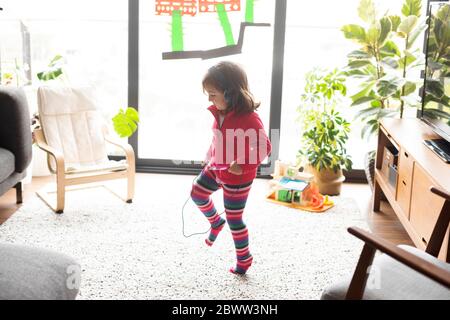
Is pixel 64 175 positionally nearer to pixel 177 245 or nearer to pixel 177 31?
pixel 177 245

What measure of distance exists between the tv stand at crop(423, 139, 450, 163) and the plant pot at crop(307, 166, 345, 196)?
1039 millimetres

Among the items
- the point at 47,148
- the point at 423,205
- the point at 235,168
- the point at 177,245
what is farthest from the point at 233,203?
the point at 47,148

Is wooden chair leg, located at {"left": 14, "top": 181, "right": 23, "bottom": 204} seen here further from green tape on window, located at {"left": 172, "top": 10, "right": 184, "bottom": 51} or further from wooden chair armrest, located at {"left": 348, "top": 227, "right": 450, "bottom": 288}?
wooden chair armrest, located at {"left": 348, "top": 227, "right": 450, "bottom": 288}

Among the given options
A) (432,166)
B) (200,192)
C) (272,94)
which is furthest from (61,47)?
(432,166)

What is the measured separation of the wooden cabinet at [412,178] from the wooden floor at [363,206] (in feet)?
0.36

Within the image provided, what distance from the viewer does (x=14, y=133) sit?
3547mm

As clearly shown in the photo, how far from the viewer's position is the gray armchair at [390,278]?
1.58 m

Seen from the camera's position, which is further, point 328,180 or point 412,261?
point 328,180

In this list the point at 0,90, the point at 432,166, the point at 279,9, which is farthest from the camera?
the point at 279,9

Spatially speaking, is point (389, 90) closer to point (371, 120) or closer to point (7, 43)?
point (371, 120)

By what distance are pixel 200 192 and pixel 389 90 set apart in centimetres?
173

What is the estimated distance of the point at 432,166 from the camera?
9.00 feet

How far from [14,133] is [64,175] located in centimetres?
39

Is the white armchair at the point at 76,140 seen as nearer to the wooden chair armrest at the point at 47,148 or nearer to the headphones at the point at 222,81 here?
the wooden chair armrest at the point at 47,148
